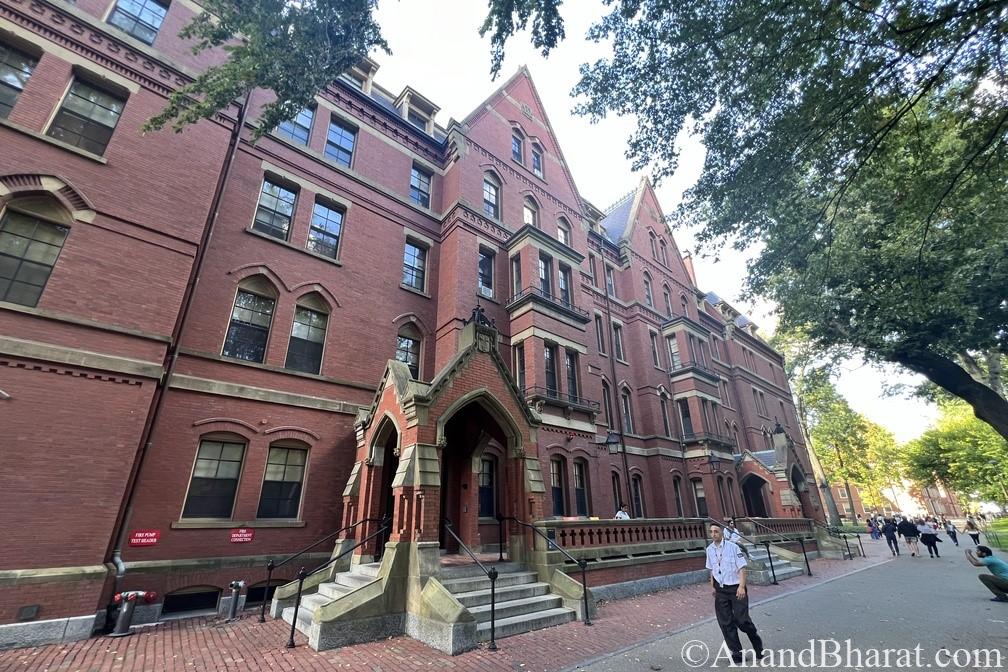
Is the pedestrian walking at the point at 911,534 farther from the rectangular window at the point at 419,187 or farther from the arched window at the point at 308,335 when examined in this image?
the arched window at the point at 308,335

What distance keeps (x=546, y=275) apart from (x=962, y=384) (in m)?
16.0

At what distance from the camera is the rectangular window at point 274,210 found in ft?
43.1

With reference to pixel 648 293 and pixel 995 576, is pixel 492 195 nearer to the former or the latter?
pixel 648 293

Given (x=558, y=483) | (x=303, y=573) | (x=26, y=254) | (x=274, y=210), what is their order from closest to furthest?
(x=303, y=573)
(x=26, y=254)
(x=274, y=210)
(x=558, y=483)

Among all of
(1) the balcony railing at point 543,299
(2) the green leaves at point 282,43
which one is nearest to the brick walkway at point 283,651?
(2) the green leaves at point 282,43

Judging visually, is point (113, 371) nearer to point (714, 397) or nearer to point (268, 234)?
point (268, 234)

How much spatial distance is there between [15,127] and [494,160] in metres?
14.9

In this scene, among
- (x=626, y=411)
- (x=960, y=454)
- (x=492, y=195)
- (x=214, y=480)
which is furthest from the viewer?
(x=960, y=454)

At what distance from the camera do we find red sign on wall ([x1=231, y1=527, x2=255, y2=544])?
32.7ft

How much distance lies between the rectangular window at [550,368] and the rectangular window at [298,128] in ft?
37.2

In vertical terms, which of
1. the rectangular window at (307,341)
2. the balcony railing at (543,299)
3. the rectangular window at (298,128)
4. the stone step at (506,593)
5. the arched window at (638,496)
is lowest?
the stone step at (506,593)

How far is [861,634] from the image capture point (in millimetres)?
6957

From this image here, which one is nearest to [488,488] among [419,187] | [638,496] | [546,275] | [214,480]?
[214,480]

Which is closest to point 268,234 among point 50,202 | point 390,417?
point 50,202
